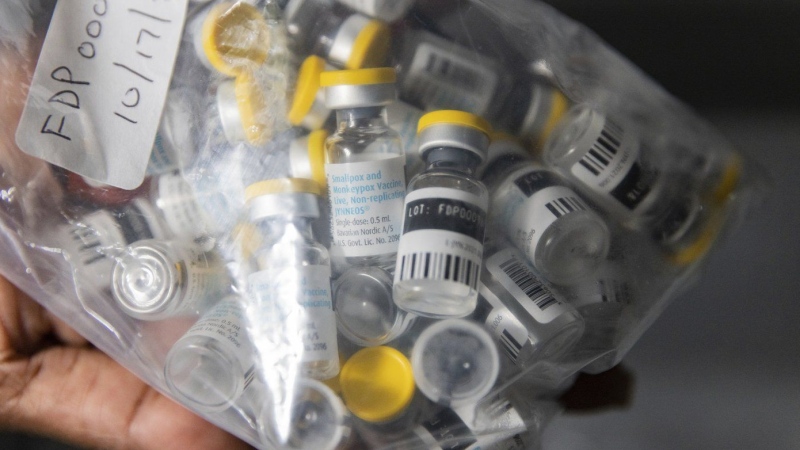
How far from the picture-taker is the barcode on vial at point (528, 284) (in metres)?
0.76

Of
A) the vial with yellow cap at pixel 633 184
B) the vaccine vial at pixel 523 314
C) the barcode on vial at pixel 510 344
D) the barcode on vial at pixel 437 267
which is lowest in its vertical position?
the barcode on vial at pixel 510 344

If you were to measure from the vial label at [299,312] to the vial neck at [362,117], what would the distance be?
0.19 m

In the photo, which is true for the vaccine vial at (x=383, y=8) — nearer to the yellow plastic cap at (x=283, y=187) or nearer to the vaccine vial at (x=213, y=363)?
the yellow plastic cap at (x=283, y=187)

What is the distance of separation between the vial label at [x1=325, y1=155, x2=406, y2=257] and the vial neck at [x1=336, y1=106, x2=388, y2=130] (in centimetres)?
6

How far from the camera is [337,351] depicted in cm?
73

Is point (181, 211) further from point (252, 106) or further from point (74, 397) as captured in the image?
point (74, 397)

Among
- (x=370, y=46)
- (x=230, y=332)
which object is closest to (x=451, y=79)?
(x=370, y=46)

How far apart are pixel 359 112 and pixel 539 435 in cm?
51

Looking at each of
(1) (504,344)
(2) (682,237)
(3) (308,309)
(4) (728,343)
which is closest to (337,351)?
(3) (308,309)

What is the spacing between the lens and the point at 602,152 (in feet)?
2.52

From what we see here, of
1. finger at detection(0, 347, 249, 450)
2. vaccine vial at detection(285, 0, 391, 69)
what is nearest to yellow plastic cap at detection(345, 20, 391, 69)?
vaccine vial at detection(285, 0, 391, 69)

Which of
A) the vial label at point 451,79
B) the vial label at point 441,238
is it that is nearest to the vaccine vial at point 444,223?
the vial label at point 441,238

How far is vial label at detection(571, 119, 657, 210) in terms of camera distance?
2.51 ft

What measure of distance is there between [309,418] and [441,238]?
0.26 metres
